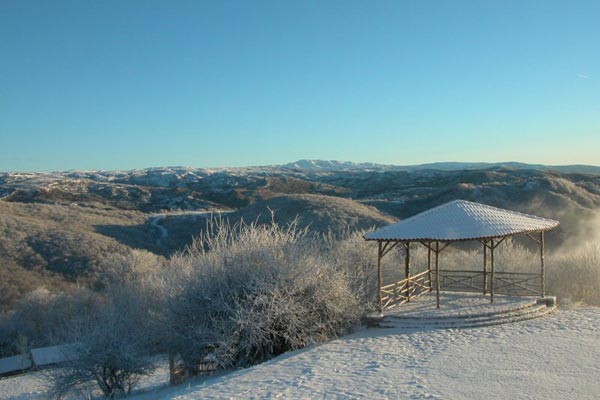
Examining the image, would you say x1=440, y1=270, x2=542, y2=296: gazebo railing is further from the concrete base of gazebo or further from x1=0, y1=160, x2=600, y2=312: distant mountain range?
x1=0, y1=160, x2=600, y2=312: distant mountain range

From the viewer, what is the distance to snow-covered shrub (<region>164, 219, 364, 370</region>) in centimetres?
1513

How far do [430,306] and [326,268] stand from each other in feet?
12.3

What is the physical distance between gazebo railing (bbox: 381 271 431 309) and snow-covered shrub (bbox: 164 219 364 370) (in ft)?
5.59

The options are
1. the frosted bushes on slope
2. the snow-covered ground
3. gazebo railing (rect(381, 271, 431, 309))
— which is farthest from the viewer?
the frosted bushes on slope

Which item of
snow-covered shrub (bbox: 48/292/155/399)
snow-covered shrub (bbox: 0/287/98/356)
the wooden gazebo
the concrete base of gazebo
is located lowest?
snow-covered shrub (bbox: 0/287/98/356)

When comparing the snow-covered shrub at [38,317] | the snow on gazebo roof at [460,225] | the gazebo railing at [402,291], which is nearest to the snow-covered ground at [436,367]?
the gazebo railing at [402,291]

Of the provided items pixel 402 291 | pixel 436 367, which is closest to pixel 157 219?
pixel 402 291

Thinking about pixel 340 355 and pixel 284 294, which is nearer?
pixel 340 355

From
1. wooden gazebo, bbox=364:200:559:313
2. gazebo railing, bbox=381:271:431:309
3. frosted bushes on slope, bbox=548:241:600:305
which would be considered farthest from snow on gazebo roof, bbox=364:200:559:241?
frosted bushes on slope, bbox=548:241:600:305

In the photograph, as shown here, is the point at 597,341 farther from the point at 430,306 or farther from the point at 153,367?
the point at 153,367

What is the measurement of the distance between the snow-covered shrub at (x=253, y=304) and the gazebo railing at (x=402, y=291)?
1.70 m

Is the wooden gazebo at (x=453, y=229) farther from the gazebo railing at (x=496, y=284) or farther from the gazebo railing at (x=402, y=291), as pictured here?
the gazebo railing at (x=496, y=284)

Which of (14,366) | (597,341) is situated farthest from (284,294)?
→ (14,366)

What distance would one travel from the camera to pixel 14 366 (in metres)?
25.0
